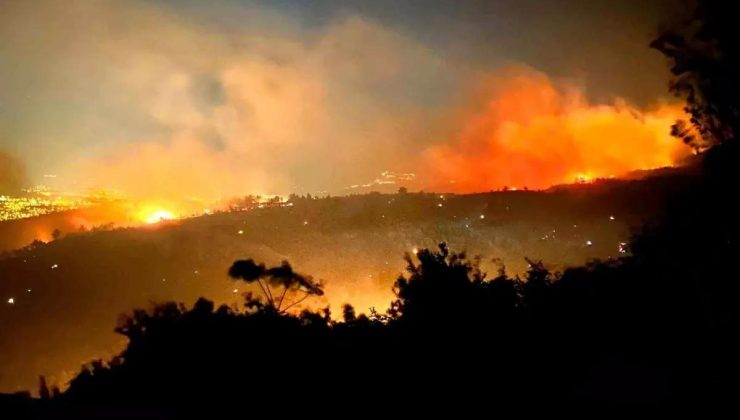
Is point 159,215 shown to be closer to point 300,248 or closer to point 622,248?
point 300,248

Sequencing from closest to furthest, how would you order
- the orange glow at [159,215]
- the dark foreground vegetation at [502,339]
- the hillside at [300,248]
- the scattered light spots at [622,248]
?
1. the dark foreground vegetation at [502,339]
2. the scattered light spots at [622,248]
3. the hillside at [300,248]
4. the orange glow at [159,215]

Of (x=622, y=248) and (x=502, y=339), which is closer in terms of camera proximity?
(x=502, y=339)

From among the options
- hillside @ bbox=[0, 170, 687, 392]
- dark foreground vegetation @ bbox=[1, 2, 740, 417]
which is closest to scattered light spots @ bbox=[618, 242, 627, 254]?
hillside @ bbox=[0, 170, 687, 392]

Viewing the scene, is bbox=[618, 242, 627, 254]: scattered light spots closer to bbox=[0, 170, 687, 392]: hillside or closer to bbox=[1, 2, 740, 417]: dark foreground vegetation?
bbox=[0, 170, 687, 392]: hillside

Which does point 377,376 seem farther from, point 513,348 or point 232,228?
point 232,228

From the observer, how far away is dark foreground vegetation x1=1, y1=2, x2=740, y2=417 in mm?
6980

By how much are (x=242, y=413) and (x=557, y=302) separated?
7.76 m

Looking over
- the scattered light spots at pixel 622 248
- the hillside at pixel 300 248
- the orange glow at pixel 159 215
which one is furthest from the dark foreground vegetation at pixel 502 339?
the orange glow at pixel 159 215

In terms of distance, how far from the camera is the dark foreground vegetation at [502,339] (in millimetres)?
6980

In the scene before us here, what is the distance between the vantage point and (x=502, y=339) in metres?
8.66

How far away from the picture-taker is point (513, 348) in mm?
8359

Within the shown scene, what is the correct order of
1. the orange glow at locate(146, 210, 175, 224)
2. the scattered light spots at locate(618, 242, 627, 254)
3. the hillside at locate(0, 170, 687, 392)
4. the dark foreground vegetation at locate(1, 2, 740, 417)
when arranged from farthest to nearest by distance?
the orange glow at locate(146, 210, 175, 224)
the hillside at locate(0, 170, 687, 392)
the scattered light spots at locate(618, 242, 627, 254)
the dark foreground vegetation at locate(1, 2, 740, 417)

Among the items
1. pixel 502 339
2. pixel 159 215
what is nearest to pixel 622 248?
pixel 502 339

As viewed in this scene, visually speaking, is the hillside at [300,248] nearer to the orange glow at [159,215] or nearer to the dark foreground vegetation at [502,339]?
the dark foreground vegetation at [502,339]
